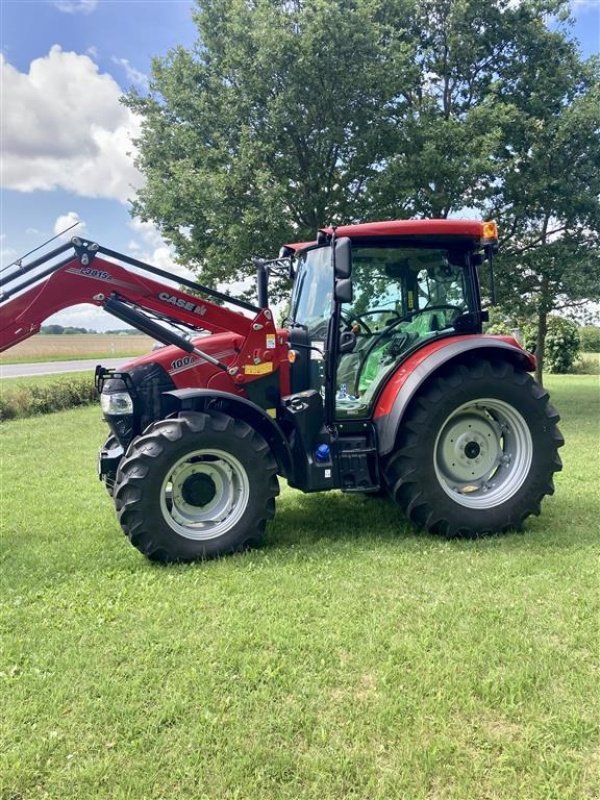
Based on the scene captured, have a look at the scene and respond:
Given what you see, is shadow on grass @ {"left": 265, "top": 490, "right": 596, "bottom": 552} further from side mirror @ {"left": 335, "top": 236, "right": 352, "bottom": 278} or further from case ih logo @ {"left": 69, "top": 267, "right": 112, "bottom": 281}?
case ih logo @ {"left": 69, "top": 267, "right": 112, "bottom": 281}

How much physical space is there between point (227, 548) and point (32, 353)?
43082 mm

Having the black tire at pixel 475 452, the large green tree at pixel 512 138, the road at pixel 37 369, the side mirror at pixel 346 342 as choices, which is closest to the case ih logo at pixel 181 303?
the side mirror at pixel 346 342

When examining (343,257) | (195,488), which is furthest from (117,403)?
(343,257)

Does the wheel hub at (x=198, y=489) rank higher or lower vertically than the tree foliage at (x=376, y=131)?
lower

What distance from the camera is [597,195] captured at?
13.5m

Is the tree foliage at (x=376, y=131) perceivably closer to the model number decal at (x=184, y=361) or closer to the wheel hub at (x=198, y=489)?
the model number decal at (x=184, y=361)

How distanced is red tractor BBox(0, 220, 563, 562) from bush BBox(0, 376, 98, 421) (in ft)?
32.1

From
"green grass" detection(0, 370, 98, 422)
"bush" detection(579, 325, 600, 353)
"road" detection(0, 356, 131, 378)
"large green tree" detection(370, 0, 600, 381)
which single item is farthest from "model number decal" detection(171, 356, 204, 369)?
"bush" detection(579, 325, 600, 353)

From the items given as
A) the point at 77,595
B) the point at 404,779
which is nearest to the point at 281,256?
the point at 77,595

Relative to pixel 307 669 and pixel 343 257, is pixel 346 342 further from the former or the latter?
pixel 307 669

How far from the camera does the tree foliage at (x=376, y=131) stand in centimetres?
1166

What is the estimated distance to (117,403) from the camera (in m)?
4.59

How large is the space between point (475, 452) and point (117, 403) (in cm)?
294

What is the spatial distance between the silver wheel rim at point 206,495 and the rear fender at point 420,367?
3.82ft
